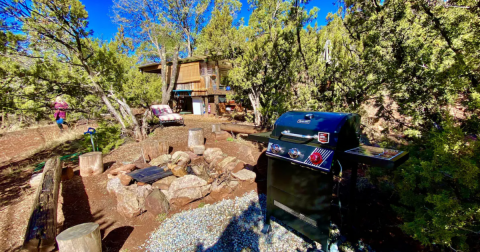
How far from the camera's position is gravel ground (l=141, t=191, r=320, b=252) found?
331cm

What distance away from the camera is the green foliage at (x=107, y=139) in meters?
7.63

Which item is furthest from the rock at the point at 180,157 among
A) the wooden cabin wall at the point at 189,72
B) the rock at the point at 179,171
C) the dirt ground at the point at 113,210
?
the wooden cabin wall at the point at 189,72

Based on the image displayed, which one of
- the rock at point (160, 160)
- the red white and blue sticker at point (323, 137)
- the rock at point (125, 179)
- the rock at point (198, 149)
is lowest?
the rock at point (125, 179)

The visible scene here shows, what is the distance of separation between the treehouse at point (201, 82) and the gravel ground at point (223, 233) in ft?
40.6

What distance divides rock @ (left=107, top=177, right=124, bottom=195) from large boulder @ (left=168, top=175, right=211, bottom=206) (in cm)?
127

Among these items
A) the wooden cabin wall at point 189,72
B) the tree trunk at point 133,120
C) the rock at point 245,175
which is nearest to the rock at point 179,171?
the rock at point 245,175

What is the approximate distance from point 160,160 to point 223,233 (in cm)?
356

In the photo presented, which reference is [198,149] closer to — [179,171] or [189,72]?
[179,171]

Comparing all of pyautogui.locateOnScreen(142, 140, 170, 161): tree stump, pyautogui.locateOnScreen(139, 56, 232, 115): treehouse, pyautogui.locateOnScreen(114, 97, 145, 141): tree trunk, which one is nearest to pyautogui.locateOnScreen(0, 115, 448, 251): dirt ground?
pyautogui.locateOnScreen(142, 140, 170, 161): tree stump

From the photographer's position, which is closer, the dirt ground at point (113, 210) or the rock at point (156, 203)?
the dirt ground at point (113, 210)

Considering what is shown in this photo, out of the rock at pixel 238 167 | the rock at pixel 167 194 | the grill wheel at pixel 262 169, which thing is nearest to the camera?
the rock at pixel 167 194

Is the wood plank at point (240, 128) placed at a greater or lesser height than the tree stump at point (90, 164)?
greater

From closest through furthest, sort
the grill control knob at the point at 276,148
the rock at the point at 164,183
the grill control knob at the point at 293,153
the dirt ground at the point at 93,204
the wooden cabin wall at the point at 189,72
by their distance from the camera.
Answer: the grill control knob at the point at 293,153
the grill control knob at the point at 276,148
the dirt ground at the point at 93,204
the rock at the point at 164,183
the wooden cabin wall at the point at 189,72

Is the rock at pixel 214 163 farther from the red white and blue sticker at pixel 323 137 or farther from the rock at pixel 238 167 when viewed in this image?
the red white and blue sticker at pixel 323 137
